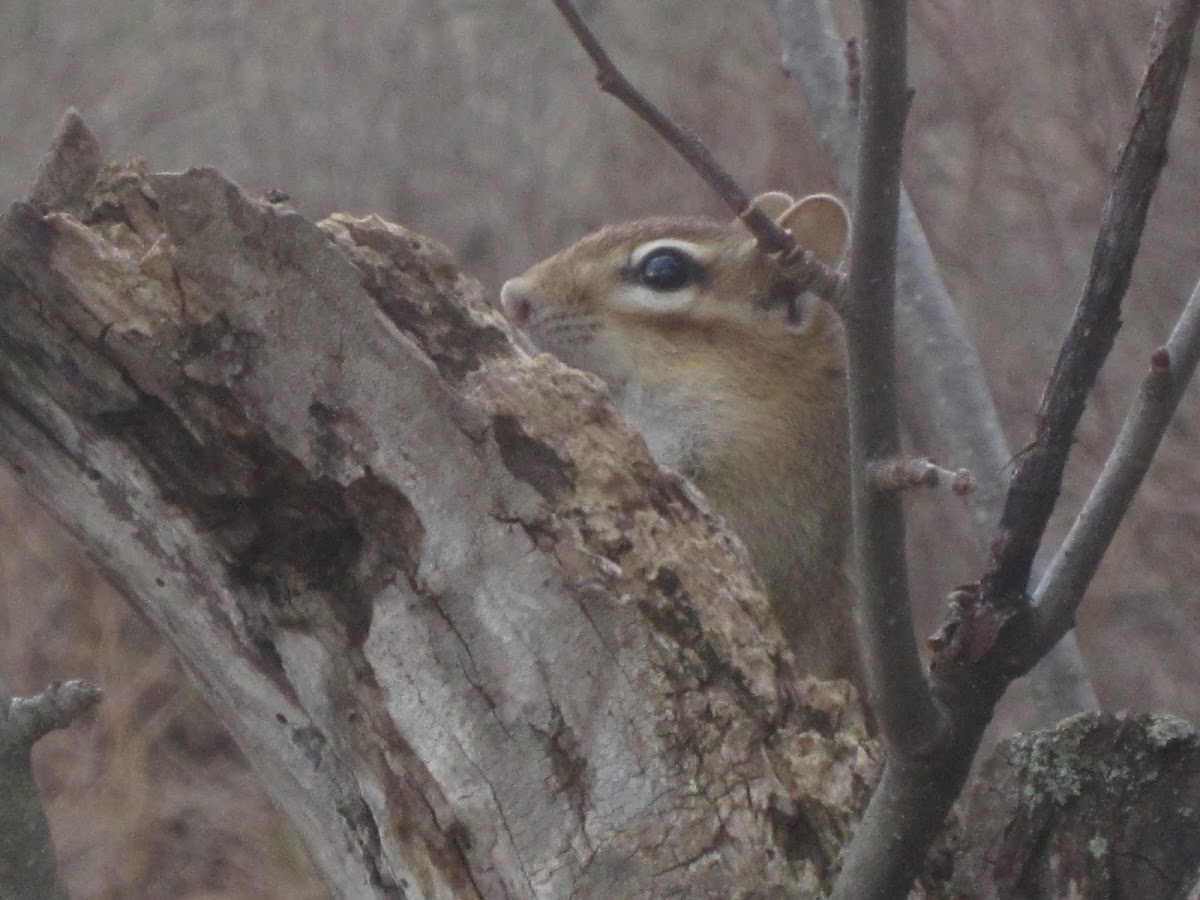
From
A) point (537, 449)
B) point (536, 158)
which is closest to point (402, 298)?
point (537, 449)

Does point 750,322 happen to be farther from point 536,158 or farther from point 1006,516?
point 536,158

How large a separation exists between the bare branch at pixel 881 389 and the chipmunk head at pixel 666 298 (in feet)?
5.63

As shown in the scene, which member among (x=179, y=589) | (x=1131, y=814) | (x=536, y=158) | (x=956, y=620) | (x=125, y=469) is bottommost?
(x=1131, y=814)

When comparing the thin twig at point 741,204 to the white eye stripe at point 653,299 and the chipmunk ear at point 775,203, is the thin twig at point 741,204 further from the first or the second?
the chipmunk ear at point 775,203

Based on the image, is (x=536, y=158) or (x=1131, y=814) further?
(x=536, y=158)

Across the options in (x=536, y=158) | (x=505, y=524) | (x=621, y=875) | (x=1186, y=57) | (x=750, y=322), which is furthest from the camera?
(x=536, y=158)

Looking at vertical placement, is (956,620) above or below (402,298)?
below

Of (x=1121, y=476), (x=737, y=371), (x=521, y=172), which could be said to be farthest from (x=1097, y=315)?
(x=521, y=172)

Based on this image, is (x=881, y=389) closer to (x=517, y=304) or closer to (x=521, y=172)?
(x=517, y=304)

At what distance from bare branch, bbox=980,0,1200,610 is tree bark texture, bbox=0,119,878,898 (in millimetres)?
670

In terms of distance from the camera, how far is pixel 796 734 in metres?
2.36

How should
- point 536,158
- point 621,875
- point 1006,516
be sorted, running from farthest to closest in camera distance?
point 536,158 → point 621,875 → point 1006,516

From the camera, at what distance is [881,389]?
4.99 feet

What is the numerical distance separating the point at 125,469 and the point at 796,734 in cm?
98
